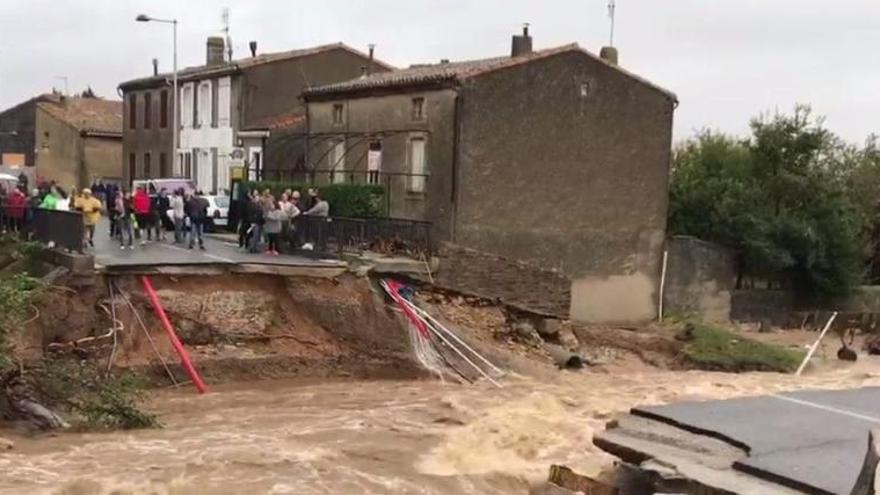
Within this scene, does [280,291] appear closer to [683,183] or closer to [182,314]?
[182,314]

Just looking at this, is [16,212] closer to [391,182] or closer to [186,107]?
[391,182]

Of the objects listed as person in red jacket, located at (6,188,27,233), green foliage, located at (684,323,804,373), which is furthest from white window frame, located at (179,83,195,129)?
green foliage, located at (684,323,804,373)

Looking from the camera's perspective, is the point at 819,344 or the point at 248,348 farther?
the point at 819,344

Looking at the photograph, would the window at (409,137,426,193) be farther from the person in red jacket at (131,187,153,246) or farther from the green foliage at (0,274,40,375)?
the green foliage at (0,274,40,375)

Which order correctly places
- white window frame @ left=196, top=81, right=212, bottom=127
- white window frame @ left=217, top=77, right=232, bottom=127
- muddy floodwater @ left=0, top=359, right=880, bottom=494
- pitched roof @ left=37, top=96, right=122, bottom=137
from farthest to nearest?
pitched roof @ left=37, top=96, right=122, bottom=137, white window frame @ left=196, top=81, right=212, bottom=127, white window frame @ left=217, top=77, right=232, bottom=127, muddy floodwater @ left=0, top=359, right=880, bottom=494

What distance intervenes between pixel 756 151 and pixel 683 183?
2578mm

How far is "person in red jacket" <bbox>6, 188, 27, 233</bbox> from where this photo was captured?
2691 centimetres

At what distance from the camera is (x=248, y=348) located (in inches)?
942

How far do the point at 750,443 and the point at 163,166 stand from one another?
42.2 m

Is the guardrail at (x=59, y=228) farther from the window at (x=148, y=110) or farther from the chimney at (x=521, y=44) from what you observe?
the window at (x=148, y=110)

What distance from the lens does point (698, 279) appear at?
3281cm

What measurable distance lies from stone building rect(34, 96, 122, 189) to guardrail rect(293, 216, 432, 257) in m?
31.2

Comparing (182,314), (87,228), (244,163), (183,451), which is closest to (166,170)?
(244,163)

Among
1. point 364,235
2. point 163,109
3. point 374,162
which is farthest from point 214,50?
point 364,235
